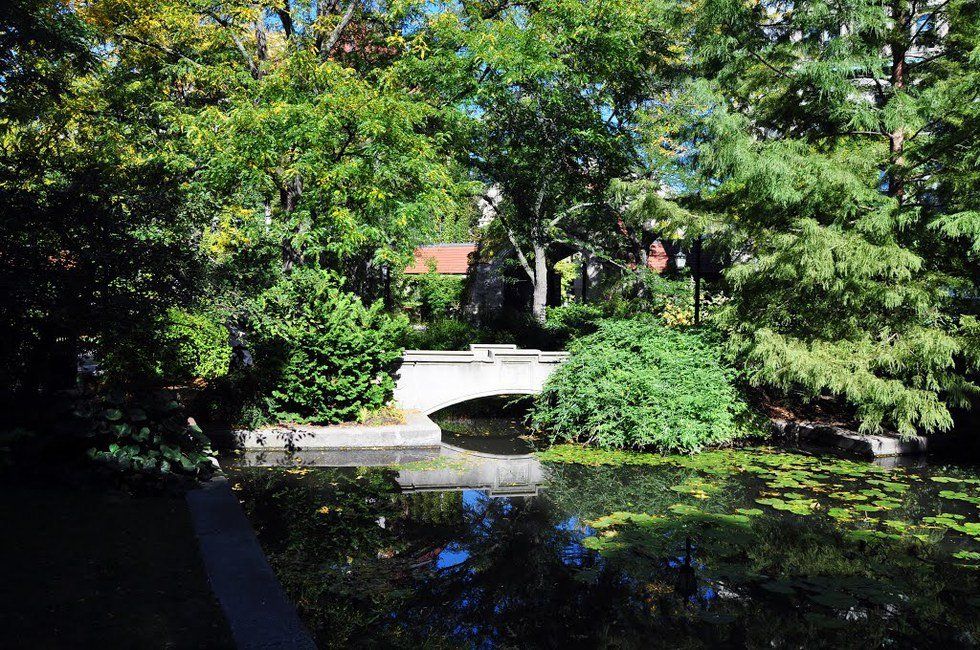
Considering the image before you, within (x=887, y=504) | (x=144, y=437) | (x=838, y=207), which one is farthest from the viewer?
(x=838, y=207)

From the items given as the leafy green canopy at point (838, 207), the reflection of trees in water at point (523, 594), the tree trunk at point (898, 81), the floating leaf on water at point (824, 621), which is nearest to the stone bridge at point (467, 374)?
the leafy green canopy at point (838, 207)

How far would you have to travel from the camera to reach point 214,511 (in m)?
7.32

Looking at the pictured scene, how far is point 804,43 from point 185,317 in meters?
15.4

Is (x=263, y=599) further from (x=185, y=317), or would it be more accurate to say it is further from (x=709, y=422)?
(x=185, y=317)

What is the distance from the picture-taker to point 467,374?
1648 cm

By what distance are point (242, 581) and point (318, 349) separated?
8137mm

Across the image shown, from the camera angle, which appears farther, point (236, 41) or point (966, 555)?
Answer: point (236, 41)

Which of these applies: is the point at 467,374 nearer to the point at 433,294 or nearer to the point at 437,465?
the point at 437,465

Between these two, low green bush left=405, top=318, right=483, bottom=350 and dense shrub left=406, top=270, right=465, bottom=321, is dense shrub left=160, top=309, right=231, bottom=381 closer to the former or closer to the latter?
low green bush left=405, top=318, right=483, bottom=350

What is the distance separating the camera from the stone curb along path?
482 centimetres

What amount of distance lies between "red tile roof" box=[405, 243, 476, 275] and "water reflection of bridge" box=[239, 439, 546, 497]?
25.5 m

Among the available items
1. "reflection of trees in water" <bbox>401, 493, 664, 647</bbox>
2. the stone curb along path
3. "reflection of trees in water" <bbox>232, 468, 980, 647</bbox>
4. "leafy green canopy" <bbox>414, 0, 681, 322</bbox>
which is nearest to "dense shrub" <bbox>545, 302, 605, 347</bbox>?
"leafy green canopy" <bbox>414, 0, 681, 322</bbox>

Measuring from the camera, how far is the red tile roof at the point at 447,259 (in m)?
39.1

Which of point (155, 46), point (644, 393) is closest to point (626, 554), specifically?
point (644, 393)
